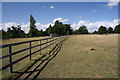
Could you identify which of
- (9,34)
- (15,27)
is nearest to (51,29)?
(15,27)

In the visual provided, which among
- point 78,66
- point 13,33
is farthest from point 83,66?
point 13,33

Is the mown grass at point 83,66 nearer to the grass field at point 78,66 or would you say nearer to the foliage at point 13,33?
the grass field at point 78,66

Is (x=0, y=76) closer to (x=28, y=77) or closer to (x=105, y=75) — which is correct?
(x=28, y=77)

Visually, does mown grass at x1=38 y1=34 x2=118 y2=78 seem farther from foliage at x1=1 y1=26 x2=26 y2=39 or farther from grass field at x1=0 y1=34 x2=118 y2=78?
foliage at x1=1 y1=26 x2=26 y2=39

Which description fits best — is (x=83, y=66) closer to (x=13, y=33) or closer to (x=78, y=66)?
(x=78, y=66)

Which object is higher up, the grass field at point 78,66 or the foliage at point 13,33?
the foliage at point 13,33

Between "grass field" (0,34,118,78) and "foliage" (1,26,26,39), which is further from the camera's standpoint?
"foliage" (1,26,26,39)

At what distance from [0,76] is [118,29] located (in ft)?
399

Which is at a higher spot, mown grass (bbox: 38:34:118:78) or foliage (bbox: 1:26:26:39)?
foliage (bbox: 1:26:26:39)

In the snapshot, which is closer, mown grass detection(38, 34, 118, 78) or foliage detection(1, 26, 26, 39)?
mown grass detection(38, 34, 118, 78)

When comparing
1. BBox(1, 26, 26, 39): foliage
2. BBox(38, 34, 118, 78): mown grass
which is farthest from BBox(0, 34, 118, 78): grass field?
BBox(1, 26, 26, 39): foliage

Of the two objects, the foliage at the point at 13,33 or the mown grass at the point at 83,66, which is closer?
the mown grass at the point at 83,66

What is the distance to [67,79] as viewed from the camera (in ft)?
11.2

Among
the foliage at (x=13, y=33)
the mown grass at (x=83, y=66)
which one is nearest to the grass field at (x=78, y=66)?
the mown grass at (x=83, y=66)
